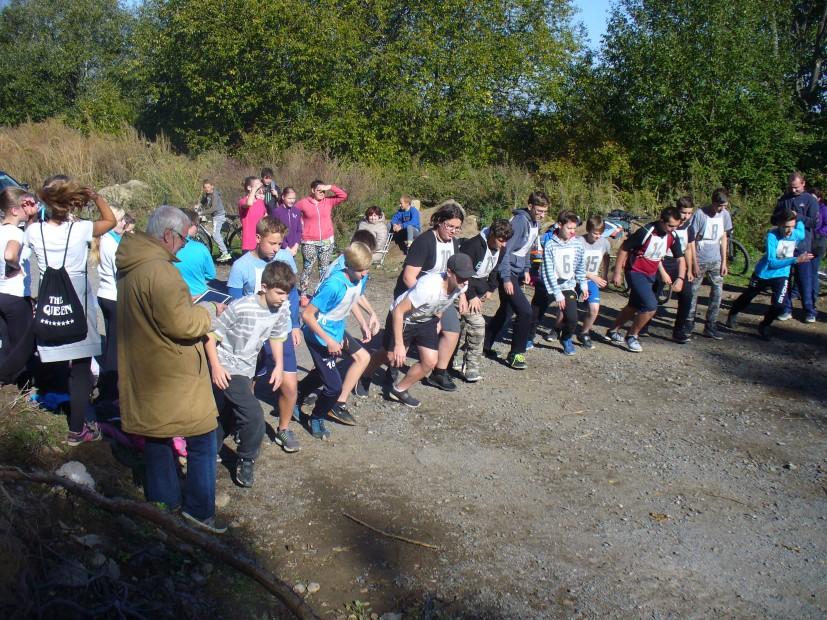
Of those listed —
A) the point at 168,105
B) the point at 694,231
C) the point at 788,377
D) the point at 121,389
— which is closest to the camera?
the point at 121,389

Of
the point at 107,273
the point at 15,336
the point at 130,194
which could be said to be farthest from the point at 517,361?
the point at 130,194

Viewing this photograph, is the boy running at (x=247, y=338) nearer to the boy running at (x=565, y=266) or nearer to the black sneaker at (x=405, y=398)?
the black sneaker at (x=405, y=398)

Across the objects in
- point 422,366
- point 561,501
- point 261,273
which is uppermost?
point 261,273

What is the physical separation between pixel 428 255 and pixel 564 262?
1.99m

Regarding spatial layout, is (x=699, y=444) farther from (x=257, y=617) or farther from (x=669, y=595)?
(x=257, y=617)

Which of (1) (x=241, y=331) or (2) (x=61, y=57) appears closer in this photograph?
(1) (x=241, y=331)

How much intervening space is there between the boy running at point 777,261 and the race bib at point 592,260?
227 cm

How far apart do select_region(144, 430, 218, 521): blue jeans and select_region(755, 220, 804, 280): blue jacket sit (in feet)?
24.7

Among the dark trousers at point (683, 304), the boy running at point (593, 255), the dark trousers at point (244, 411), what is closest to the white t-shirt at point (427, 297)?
the dark trousers at point (244, 411)

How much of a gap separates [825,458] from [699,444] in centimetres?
99

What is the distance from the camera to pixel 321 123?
816 inches

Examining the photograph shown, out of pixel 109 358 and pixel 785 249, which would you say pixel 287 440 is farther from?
pixel 785 249

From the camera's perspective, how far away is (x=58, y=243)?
16.3ft

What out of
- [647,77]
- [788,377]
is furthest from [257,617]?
[647,77]
